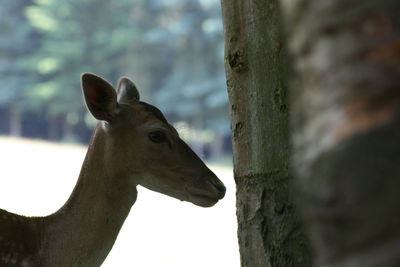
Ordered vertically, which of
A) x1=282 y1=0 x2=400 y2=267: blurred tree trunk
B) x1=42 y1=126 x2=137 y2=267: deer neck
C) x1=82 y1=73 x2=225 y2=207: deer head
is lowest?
x1=282 y1=0 x2=400 y2=267: blurred tree trunk

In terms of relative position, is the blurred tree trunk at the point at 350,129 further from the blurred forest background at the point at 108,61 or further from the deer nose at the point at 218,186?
the blurred forest background at the point at 108,61

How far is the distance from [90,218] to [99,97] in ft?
1.73

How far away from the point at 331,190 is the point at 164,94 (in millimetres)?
23173

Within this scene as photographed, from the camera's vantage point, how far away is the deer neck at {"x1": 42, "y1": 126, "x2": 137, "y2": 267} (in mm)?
3264

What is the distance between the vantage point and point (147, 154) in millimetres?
3375

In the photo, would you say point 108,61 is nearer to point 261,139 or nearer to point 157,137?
point 157,137

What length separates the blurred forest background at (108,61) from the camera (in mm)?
23234

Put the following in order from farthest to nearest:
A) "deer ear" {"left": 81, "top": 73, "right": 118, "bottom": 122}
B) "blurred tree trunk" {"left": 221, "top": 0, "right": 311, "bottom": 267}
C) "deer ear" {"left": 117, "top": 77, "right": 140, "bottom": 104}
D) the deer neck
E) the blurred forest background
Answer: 1. the blurred forest background
2. "deer ear" {"left": 117, "top": 77, "right": 140, "bottom": 104}
3. "deer ear" {"left": 81, "top": 73, "right": 118, "bottom": 122}
4. the deer neck
5. "blurred tree trunk" {"left": 221, "top": 0, "right": 311, "bottom": 267}

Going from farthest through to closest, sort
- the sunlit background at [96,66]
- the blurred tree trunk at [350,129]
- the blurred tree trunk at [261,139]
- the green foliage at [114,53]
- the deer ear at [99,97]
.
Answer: the green foliage at [114,53]
the sunlit background at [96,66]
the deer ear at [99,97]
the blurred tree trunk at [261,139]
the blurred tree trunk at [350,129]

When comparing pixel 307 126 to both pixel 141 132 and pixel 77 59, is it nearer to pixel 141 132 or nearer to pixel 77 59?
pixel 141 132

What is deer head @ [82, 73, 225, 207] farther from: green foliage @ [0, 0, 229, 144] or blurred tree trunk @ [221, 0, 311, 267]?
green foliage @ [0, 0, 229, 144]

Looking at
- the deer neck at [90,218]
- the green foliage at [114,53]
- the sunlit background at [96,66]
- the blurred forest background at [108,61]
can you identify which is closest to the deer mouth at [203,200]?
the deer neck at [90,218]

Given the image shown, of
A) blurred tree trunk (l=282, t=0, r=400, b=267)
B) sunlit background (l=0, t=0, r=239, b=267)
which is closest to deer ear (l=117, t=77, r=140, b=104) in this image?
blurred tree trunk (l=282, t=0, r=400, b=267)

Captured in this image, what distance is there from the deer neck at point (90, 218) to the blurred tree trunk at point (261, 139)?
743mm
